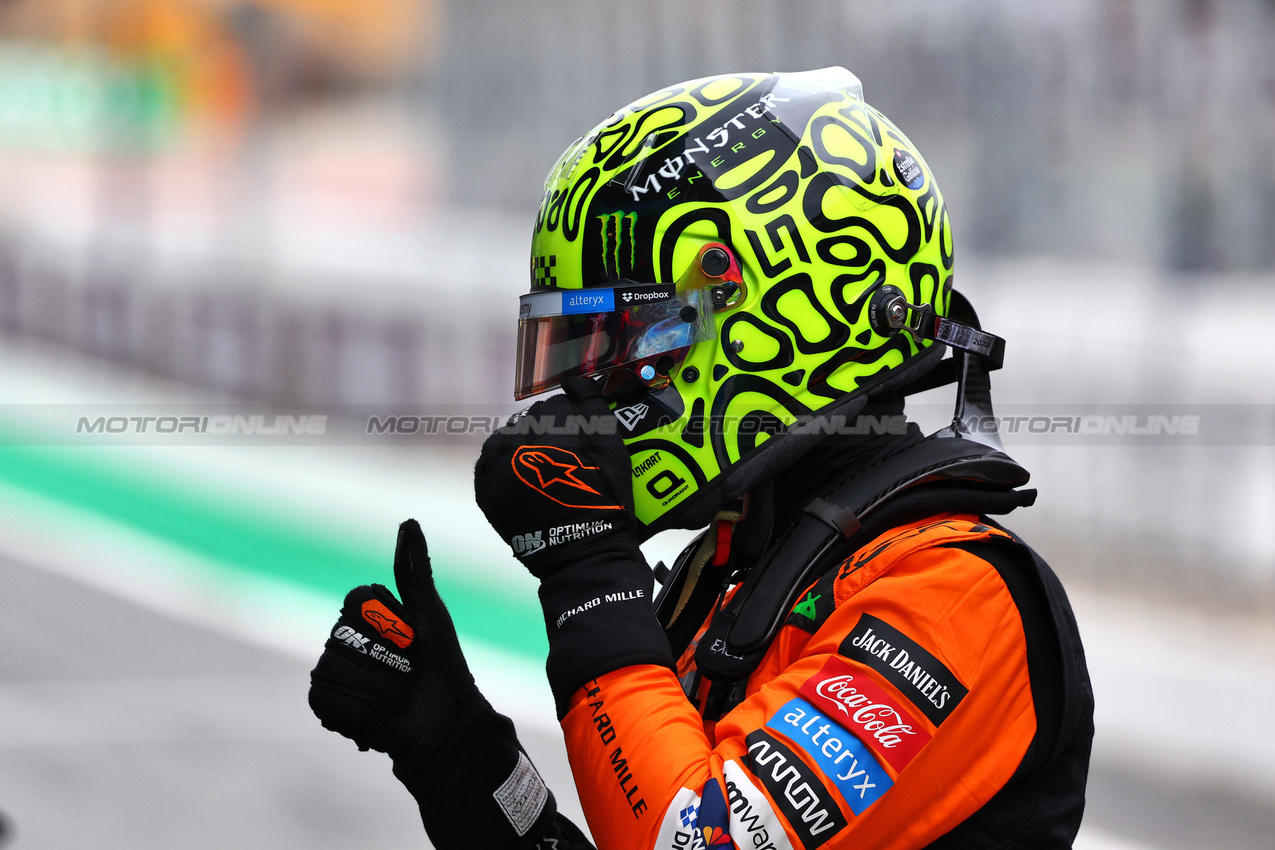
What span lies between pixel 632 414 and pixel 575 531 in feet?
0.70

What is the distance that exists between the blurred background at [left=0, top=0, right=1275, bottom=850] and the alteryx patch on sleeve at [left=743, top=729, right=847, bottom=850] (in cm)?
226

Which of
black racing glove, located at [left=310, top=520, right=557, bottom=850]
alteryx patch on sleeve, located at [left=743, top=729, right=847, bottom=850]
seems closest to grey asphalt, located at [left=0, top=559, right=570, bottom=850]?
black racing glove, located at [left=310, top=520, right=557, bottom=850]

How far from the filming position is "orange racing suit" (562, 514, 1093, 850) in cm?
120

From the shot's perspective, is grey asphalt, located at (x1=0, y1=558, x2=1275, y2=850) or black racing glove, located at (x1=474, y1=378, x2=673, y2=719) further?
grey asphalt, located at (x1=0, y1=558, x2=1275, y2=850)

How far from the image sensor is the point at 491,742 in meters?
1.57

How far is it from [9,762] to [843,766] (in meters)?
3.97

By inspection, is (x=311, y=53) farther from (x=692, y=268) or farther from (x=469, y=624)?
(x=692, y=268)

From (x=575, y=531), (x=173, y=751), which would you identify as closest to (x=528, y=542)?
(x=575, y=531)

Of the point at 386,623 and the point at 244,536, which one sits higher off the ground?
the point at 386,623

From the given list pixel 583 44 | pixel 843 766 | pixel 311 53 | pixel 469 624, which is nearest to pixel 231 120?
pixel 311 53

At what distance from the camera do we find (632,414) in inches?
59.7

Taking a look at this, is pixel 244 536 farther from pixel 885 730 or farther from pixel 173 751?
pixel 885 730

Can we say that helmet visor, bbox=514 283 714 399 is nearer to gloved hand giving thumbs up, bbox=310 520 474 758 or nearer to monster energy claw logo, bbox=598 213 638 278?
monster energy claw logo, bbox=598 213 638 278

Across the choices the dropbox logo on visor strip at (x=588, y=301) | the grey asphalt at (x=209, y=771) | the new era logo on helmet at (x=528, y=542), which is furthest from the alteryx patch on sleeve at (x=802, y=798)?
the grey asphalt at (x=209, y=771)
